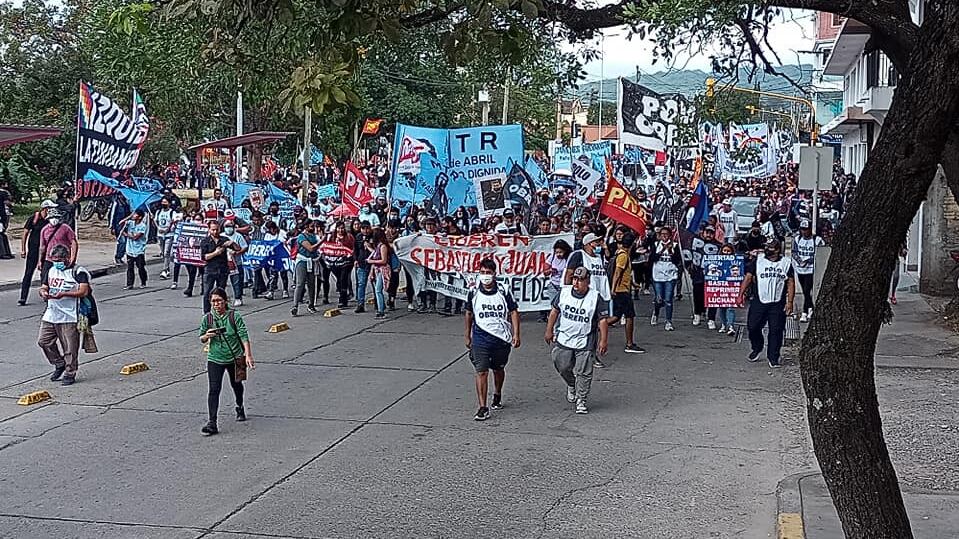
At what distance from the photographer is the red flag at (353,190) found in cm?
2336

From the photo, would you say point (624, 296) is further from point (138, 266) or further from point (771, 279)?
point (138, 266)

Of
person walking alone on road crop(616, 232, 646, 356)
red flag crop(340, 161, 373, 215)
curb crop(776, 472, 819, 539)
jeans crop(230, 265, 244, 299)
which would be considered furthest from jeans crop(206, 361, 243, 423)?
red flag crop(340, 161, 373, 215)

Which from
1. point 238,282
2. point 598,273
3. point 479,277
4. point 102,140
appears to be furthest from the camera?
point 102,140

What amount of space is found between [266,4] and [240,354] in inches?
181

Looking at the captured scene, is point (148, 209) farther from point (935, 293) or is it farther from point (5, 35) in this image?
point (5, 35)

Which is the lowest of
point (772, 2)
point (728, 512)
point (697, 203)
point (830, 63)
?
point (728, 512)

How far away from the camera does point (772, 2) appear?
9.75 m

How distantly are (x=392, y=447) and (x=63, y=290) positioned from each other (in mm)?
4542

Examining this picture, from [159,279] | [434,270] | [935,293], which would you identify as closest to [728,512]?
[434,270]

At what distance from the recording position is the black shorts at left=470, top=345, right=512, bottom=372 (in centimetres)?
1066

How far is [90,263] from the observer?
2452cm

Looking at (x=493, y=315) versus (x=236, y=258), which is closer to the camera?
(x=493, y=315)

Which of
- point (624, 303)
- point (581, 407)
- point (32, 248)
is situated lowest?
point (581, 407)

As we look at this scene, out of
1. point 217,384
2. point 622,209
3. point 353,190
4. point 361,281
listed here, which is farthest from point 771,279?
point 353,190
